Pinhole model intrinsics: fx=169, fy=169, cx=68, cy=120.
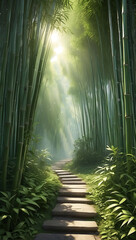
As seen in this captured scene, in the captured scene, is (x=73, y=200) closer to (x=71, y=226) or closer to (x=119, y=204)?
(x=71, y=226)

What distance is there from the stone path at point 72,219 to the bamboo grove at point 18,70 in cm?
60

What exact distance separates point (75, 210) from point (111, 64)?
2764 mm

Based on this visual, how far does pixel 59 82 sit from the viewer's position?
1111cm

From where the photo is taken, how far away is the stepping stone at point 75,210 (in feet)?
6.79

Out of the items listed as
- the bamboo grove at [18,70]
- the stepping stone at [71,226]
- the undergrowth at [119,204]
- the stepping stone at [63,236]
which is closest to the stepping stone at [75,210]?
the undergrowth at [119,204]

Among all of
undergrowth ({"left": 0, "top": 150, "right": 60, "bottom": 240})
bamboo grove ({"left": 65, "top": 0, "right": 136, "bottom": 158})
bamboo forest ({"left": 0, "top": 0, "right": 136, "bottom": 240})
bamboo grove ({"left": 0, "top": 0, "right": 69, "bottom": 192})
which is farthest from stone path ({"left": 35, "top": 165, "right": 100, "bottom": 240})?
bamboo grove ({"left": 65, "top": 0, "right": 136, "bottom": 158})

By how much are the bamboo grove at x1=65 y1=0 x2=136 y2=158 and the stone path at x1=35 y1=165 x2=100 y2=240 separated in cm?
94

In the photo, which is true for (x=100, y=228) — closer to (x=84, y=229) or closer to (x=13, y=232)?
(x=84, y=229)

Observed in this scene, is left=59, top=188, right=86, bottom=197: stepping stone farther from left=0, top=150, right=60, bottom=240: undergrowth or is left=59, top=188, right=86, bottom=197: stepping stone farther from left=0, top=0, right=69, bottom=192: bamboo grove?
left=0, top=0, right=69, bottom=192: bamboo grove

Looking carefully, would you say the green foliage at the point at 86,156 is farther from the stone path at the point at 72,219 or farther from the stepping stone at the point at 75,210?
the stepping stone at the point at 75,210

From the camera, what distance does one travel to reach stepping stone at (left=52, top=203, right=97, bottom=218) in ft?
6.79

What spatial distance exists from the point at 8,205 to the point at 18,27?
77.0 inches

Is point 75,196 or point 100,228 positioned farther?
point 75,196

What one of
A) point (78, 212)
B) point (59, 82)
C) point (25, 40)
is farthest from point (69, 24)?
point (59, 82)
